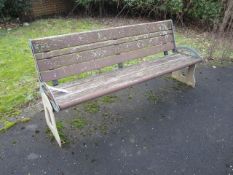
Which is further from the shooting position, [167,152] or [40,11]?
[40,11]

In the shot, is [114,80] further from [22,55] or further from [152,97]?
[22,55]

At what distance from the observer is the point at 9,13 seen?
796 centimetres

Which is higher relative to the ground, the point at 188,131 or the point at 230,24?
the point at 230,24

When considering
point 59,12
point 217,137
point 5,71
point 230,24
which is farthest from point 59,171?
point 59,12

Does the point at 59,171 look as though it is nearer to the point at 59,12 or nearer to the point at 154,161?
the point at 154,161

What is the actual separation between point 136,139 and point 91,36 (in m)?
1.40

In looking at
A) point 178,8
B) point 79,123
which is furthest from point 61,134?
point 178,8

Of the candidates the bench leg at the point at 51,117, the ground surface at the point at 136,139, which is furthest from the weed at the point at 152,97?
the bench leg at the point at 51,117

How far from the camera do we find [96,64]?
3.20 m

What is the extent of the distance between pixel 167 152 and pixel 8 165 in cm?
168

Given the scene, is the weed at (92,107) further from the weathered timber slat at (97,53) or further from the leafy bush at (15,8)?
the leafy bush at (15,8)

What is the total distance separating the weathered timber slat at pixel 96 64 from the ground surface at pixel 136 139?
621 millimetres

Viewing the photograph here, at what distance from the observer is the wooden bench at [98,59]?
2.71m

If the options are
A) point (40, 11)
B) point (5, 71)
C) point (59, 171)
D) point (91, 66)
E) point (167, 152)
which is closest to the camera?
point (59, 171)
